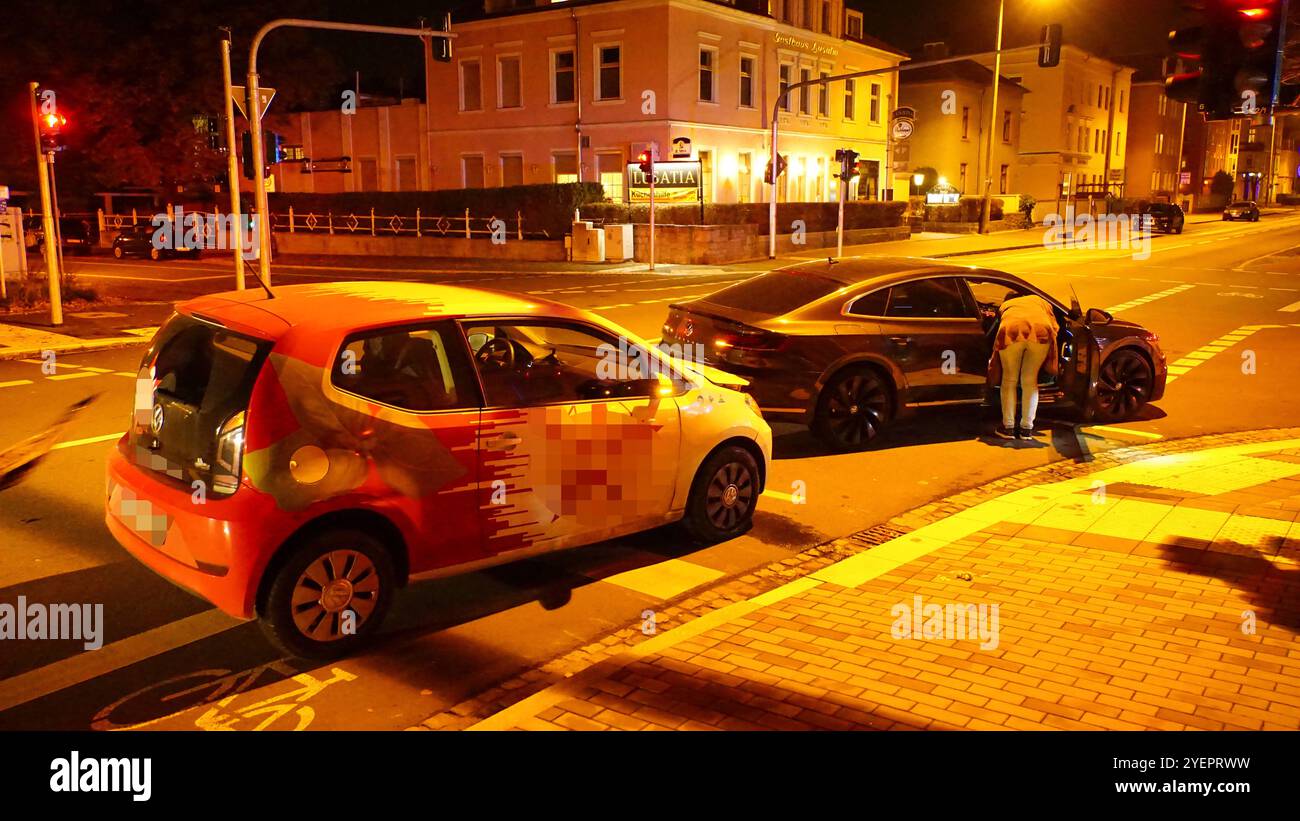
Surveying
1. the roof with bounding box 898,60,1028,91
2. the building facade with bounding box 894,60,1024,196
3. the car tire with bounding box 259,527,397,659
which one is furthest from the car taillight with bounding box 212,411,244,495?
the roof with bounding box 898,60,1028,91

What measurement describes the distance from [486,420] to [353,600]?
1129mm

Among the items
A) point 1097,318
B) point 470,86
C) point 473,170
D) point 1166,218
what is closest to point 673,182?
point 473,170

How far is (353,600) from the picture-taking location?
533 centimetres

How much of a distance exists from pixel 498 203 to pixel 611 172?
538 centimetres

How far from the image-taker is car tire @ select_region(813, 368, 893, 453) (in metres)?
9.76

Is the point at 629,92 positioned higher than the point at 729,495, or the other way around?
the point at 629,92

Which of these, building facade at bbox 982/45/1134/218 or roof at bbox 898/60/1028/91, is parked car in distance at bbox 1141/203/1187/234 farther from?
building facade at bbox 982/45/1134/218

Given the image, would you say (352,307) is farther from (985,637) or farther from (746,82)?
(746,82)

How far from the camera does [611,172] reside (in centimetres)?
4284

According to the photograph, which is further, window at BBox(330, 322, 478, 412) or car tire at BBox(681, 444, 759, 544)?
car tire at BBox(681, 444, 759, 544)

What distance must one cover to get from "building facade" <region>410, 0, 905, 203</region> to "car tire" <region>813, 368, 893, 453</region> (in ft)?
103

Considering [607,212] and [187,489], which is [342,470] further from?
[607,212]
